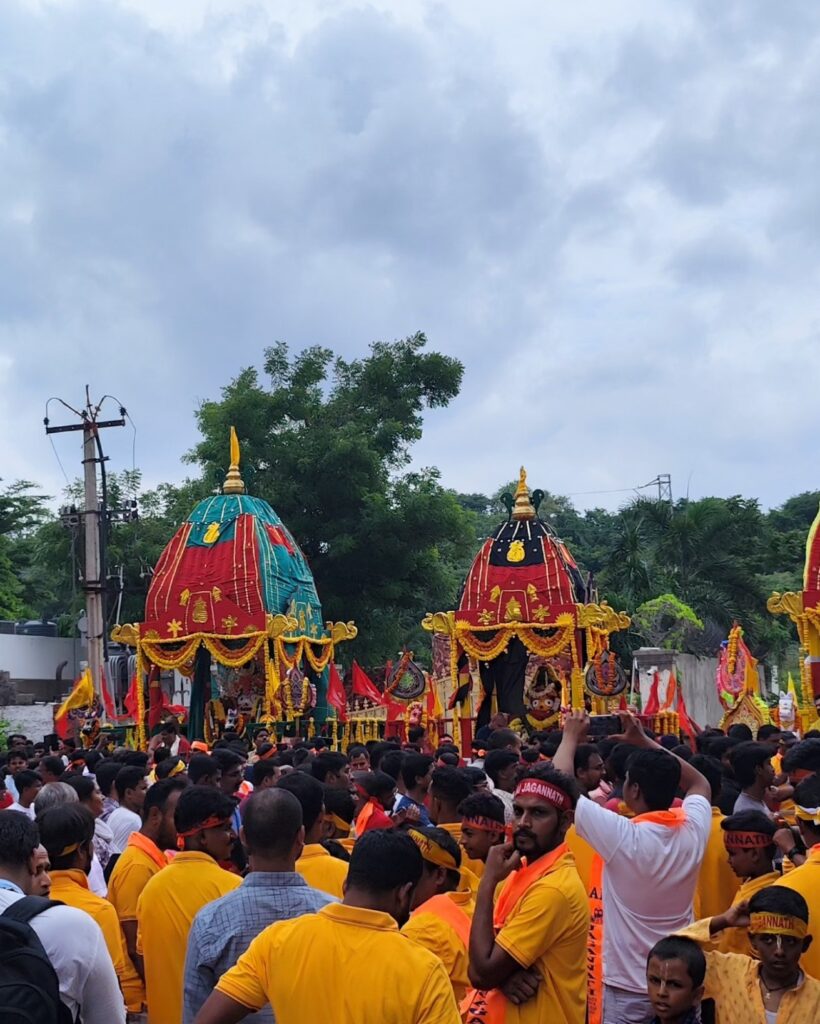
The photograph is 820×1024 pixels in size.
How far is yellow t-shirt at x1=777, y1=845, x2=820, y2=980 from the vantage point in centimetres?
427

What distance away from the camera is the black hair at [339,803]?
262 inches

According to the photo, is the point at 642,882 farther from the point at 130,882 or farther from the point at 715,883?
the point at 130,882

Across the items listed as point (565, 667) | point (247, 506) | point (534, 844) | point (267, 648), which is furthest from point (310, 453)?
point (534, 844)

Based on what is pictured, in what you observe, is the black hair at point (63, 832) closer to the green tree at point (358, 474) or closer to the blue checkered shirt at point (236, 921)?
the blue checkered shirt at point (236, 921)

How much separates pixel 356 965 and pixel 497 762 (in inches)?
167

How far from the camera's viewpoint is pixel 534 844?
424 centimetres

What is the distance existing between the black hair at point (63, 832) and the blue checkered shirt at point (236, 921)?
0.71 metres

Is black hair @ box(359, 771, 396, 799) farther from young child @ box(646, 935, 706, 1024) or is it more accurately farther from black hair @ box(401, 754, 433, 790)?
young child @ box(646, 935, 706, 1024)

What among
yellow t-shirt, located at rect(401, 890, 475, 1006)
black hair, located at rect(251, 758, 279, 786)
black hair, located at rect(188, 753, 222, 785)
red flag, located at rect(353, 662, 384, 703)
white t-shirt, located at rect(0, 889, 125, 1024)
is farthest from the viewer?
red flag, located at rect(353, 662, 384, 703)

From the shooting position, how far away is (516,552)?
23828mm

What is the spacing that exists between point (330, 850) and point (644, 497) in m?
31.8

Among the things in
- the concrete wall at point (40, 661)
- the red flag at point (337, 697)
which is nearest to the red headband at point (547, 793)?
the red flag at point (337, 697)

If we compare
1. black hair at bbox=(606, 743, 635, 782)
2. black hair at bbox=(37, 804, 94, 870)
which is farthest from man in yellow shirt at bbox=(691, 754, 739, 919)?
black hair at bbox=(37, 804, 94, 870)

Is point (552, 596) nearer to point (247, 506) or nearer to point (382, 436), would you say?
point (247, 506)
